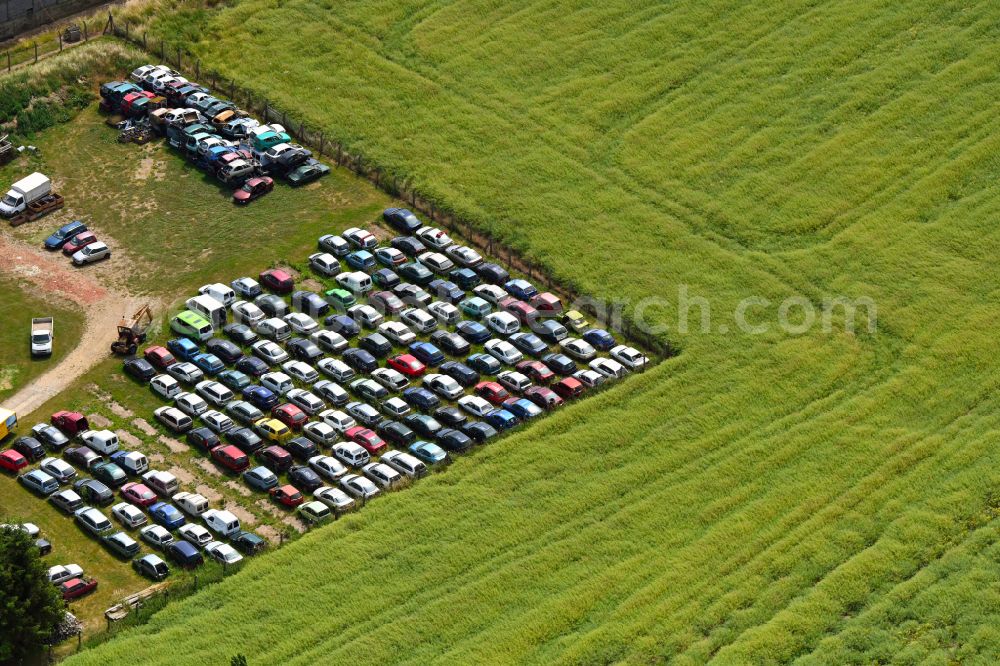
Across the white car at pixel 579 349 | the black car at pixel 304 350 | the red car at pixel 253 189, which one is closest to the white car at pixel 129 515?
the black car at pixel 304 350

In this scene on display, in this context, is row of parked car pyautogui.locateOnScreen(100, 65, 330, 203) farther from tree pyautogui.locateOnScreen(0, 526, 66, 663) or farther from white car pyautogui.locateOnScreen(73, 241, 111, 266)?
tree pyautogui.locateOnScreen(0, 526, 66, 663)

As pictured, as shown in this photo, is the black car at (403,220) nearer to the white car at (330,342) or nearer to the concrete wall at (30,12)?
the white car at (330,342)

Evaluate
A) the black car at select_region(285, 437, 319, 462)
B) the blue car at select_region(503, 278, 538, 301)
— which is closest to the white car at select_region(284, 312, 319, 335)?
the black car at select_region(285, 437, 319, 462)

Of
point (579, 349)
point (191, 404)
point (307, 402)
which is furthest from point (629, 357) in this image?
point (191, 404)

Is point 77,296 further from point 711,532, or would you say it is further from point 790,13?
point 790,13

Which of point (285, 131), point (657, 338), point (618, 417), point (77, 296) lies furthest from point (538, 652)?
point (285, 131)
